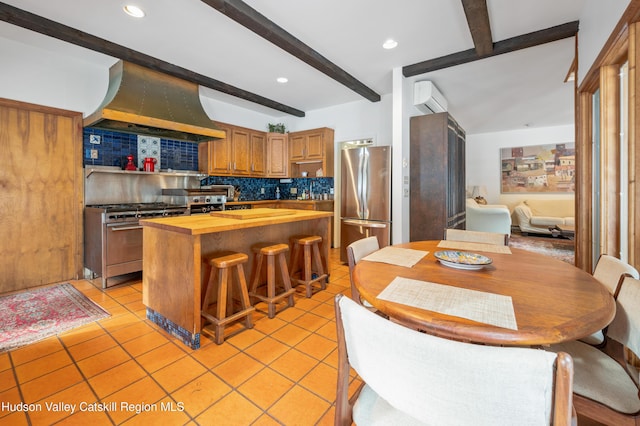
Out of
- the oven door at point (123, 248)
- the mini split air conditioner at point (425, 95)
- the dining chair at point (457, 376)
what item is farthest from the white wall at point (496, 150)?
the dining chair at point (457, 376)

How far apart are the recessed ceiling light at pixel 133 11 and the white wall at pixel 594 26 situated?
3408mm

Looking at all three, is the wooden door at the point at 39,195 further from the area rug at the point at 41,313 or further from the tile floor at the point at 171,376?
the tile floor at the point at 171,376

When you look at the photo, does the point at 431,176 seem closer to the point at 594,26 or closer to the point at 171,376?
the point at 594,26

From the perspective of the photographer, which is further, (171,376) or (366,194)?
(366,194)

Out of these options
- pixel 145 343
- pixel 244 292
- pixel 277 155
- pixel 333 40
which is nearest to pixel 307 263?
pixel 244 292

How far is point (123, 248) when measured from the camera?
3.36 m

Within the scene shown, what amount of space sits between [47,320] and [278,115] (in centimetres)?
474

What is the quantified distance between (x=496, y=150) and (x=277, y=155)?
604cm

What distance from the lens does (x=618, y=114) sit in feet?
6.33

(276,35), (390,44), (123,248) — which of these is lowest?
(123,248)

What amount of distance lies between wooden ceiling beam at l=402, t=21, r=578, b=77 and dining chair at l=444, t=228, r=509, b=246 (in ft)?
7.00

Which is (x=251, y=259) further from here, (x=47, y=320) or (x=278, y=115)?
(x=278, y=115)

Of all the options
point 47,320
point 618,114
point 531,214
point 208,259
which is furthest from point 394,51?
point 531,214

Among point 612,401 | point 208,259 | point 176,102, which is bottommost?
point 612,401
